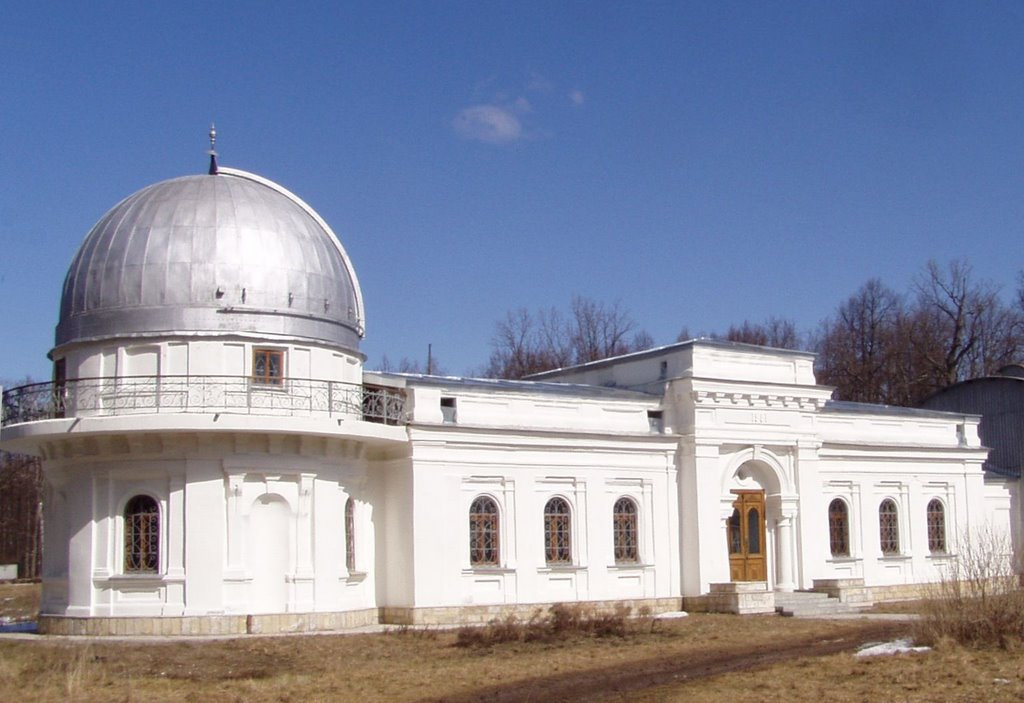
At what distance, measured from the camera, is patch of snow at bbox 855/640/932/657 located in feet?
55.2

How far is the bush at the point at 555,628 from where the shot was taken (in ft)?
67.6

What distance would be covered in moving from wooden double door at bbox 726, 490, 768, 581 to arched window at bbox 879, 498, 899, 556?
436cm

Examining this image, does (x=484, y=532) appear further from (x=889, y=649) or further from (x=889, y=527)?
(x=889, y=527)

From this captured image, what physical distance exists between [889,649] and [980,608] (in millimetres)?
1308

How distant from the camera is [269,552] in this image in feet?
75.1

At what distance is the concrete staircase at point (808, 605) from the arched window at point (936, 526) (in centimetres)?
612

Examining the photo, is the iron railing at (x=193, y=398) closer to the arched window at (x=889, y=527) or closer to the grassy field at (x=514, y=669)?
the grassy field at (x=514, y=669)

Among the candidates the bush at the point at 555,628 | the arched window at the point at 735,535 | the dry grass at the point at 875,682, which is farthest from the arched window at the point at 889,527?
the dry grass at the point at 875,682

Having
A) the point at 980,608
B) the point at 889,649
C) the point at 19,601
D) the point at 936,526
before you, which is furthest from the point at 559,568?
the point at 19,601

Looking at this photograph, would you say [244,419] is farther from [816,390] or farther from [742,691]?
[816,390]

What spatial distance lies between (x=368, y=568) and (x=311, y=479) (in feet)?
8.10

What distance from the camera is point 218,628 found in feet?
72.1

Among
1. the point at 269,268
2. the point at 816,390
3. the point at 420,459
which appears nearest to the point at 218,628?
the point at 420,459

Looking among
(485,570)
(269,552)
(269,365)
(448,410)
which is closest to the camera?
(269,552)
